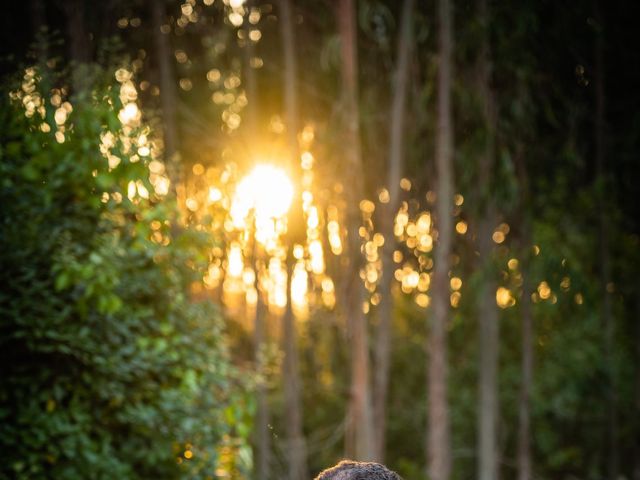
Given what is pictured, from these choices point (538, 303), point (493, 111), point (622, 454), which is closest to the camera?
point (493, 111)

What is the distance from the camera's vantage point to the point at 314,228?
14.1m

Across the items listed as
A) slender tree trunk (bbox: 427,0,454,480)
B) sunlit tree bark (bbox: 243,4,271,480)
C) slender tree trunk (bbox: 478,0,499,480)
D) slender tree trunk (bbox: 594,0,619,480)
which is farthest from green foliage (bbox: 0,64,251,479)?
slender tree trunk (bbox: 594,0,619,480)

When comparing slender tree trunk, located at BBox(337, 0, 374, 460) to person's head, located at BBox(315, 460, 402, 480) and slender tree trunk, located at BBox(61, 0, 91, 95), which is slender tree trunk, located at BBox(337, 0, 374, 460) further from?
person's head, located at BBox(315, 460, 402, 480)

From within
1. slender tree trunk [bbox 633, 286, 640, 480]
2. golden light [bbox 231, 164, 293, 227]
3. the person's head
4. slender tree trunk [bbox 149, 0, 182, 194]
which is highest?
slender tree trunk [bbox 149, 0, 182, 194]

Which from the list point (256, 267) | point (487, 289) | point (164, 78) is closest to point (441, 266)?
point (487, 289)

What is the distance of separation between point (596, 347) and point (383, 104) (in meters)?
6.60

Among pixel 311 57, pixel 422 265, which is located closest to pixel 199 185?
pixel 311 57

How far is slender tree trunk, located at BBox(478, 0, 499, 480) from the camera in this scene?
1244cm

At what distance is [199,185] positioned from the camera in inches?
604

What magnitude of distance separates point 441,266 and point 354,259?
1398 mm

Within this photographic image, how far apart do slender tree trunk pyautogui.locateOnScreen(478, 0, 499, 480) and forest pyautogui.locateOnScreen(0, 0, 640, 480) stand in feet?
0.19

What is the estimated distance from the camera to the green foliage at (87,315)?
4707 millimetres

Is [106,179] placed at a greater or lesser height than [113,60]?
lesser

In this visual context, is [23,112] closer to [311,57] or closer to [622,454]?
[311,57]
